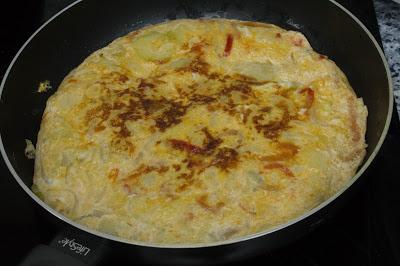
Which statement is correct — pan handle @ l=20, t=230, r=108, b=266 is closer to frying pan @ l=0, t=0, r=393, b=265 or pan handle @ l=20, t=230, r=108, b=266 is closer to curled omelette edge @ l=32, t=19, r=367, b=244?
frying pan @ l=0, t=0, r=393, b=265

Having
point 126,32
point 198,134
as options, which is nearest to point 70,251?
point 198,134

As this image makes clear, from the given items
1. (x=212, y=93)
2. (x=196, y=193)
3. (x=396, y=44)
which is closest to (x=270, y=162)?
(x=196, y=193)

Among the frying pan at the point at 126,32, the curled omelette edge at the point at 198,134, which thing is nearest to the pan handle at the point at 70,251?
the frying pan at the point at 126,32

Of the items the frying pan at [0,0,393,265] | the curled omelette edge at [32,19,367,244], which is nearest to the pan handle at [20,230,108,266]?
the frying pan at [0,0,393,265]

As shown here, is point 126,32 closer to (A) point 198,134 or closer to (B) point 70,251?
(A) point 198,134

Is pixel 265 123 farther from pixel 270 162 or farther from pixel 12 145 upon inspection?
pixel 12 145
